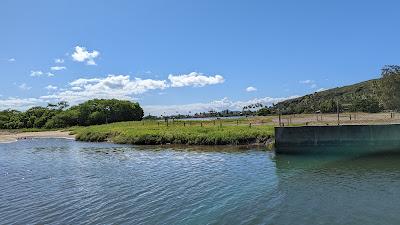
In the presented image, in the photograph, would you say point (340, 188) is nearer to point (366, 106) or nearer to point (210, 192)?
point (210, 192)

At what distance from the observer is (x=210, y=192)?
74.0ft

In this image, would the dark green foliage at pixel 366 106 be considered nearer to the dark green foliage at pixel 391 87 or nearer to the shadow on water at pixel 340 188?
the dark green foliage at pixel 391 87

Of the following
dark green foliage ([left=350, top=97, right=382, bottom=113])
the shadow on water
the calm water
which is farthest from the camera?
dark green foliage ([left=350, top=97, right=382, bottom=113])

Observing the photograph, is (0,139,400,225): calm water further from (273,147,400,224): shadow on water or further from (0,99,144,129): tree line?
(0,99,144,129): tree line

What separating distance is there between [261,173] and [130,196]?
1019cm

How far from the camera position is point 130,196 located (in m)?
22.1

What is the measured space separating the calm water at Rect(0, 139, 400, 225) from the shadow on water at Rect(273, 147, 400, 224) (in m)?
0.04

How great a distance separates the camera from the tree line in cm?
14075

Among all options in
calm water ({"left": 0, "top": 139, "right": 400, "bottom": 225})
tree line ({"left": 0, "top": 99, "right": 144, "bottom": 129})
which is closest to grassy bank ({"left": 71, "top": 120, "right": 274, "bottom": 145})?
calm water ({"left": 0, "top": 139, "right": 400, "bottom": 225})

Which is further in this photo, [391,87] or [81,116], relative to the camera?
[81,116]

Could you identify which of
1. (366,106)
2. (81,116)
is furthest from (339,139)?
(81,116)

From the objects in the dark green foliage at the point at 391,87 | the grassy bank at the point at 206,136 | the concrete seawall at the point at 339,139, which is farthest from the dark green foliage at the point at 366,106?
the concrete seawall at the point at 339,139

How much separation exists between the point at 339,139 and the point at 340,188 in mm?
19045

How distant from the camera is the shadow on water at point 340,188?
16.8 m
